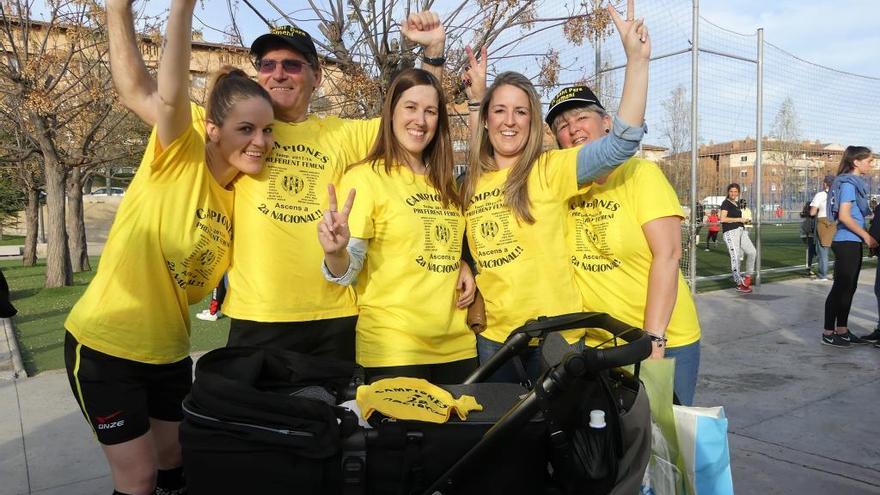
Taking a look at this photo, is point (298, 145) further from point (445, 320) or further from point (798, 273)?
point (798, 273)

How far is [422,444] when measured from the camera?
5.51ft

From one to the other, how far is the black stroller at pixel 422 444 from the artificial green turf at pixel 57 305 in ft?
2.81

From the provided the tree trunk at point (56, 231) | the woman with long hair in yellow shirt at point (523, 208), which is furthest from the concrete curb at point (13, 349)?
the woman with long hair in yellow shirt at point (523, 208)

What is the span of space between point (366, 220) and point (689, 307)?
1.43 m

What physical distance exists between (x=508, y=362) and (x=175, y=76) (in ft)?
5.71

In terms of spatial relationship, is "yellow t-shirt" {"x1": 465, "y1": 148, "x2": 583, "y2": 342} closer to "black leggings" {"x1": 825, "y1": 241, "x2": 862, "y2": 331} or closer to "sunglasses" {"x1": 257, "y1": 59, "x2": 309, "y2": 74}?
"sunglasses" {"x1": 257, "y1": 59, "x2": 309, "y2": 74}

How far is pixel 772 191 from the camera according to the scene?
13.1m

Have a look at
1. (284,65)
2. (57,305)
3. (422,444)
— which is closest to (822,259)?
(284,65)

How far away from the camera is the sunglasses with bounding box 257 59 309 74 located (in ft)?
8.93

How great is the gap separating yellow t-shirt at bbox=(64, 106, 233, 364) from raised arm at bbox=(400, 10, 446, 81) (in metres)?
1.33

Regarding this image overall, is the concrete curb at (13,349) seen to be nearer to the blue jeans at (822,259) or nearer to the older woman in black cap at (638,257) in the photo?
the older woman in black cap at (638,257)

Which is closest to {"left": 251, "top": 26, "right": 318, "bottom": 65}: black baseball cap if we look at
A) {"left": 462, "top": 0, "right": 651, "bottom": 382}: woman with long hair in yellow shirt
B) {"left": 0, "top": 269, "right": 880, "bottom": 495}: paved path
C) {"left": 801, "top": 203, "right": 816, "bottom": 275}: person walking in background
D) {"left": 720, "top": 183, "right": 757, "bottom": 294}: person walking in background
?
{"left": 462, "top": 0, "right": 651, "bottom": 382}: woman with long hair in yellow shirt

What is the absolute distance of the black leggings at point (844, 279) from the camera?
6.52m

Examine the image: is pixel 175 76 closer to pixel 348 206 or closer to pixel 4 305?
pixel 348 206
